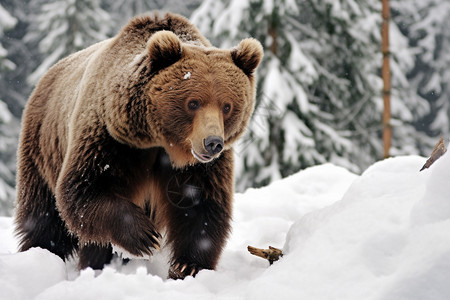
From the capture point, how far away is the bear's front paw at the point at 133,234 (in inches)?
123

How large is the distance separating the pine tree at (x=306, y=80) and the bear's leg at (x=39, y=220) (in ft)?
22.1

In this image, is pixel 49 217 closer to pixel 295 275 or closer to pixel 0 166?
pixel 295 275

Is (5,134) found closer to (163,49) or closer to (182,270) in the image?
(182,270)

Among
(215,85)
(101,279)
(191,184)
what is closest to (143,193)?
(191,184)

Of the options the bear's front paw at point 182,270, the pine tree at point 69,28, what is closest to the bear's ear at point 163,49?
the bear's front paw at point 182,270

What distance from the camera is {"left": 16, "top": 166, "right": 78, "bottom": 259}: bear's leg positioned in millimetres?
4105

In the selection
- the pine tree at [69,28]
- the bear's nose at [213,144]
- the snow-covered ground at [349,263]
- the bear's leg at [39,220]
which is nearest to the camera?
the snow-covered ground at [349,263]

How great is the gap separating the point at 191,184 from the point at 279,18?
30.2 ft

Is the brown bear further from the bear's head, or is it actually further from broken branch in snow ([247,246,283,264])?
broken branch in snow ([247,246,283,264])

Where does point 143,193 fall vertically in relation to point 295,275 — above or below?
below

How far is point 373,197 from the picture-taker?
2.63 metres

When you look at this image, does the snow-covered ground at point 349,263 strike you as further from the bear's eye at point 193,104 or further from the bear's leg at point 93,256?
the bear's leg at point 93,256

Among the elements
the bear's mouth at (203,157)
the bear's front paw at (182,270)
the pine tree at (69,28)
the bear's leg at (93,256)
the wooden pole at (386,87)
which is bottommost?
the pine tree at (69,28)

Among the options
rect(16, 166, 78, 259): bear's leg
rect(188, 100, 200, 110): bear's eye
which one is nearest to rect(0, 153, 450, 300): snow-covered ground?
rect(188, 100, 200, 110): bear's eye
